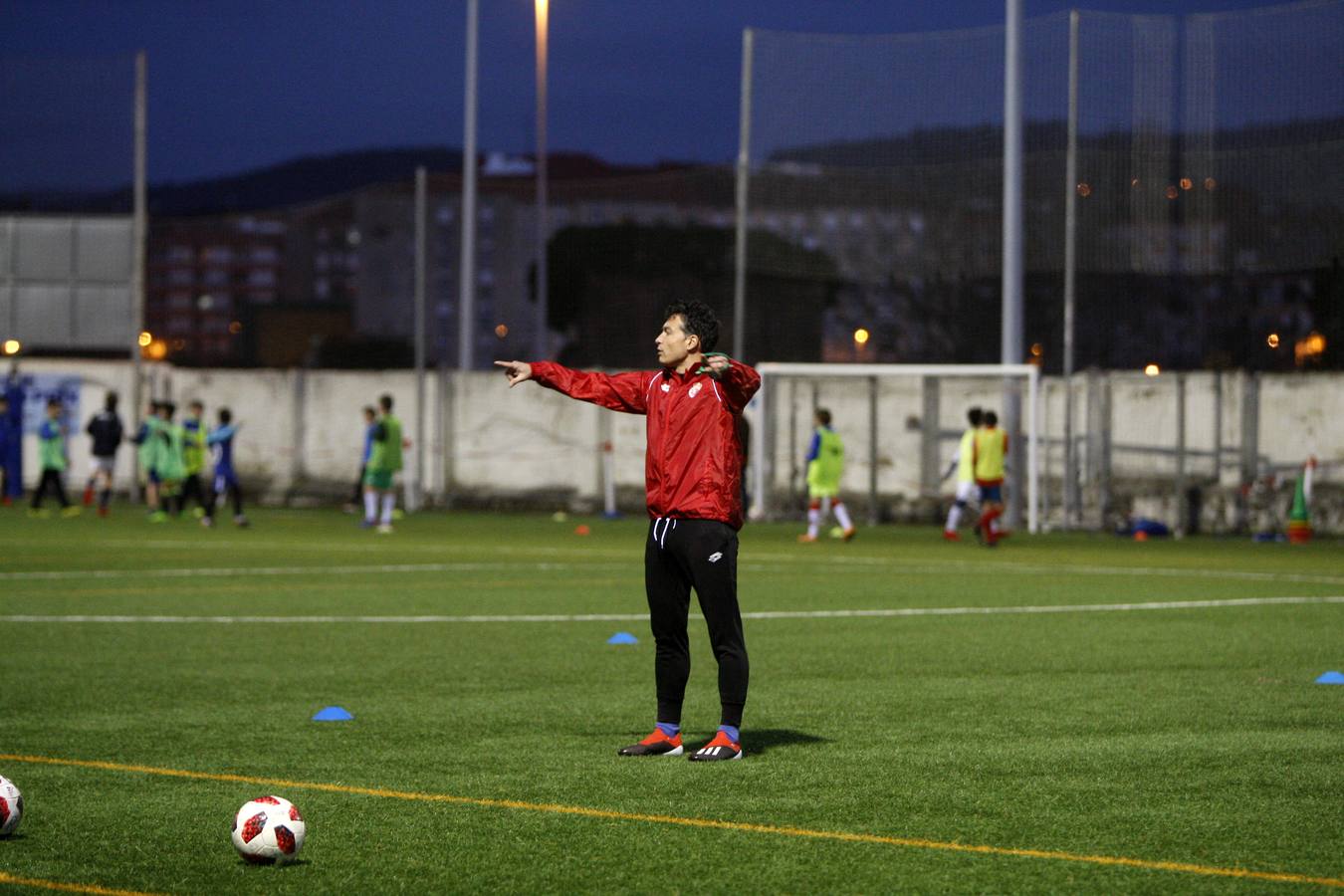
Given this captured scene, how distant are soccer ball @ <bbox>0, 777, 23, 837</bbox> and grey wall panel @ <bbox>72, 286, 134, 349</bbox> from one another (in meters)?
33.6

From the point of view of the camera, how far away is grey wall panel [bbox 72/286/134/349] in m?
39.5

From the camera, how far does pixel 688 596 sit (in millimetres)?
9031

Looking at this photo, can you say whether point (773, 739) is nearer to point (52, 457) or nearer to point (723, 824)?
point (723, 824)

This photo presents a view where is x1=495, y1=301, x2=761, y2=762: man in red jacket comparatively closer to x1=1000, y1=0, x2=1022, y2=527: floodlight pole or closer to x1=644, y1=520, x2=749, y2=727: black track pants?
x1=644, y1=520, x2=749, y2=727: black track pants

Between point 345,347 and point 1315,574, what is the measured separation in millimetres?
80106

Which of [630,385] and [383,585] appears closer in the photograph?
[630,385]

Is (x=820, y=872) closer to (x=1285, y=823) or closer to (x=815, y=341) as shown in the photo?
(x=1285, y=823)

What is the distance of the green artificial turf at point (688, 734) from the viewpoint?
663 centimetres

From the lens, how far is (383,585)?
19188 mm

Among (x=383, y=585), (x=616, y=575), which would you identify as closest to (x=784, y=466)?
(x=616, y=575)

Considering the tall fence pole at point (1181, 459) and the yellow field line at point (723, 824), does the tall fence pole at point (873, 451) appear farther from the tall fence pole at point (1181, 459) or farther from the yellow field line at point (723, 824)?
the yellow field line at point (723, 824)

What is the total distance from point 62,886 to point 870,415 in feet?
91.5

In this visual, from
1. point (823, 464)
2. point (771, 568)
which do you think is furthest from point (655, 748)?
point (823, 464)

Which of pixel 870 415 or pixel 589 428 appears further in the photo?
pixel 589 428
